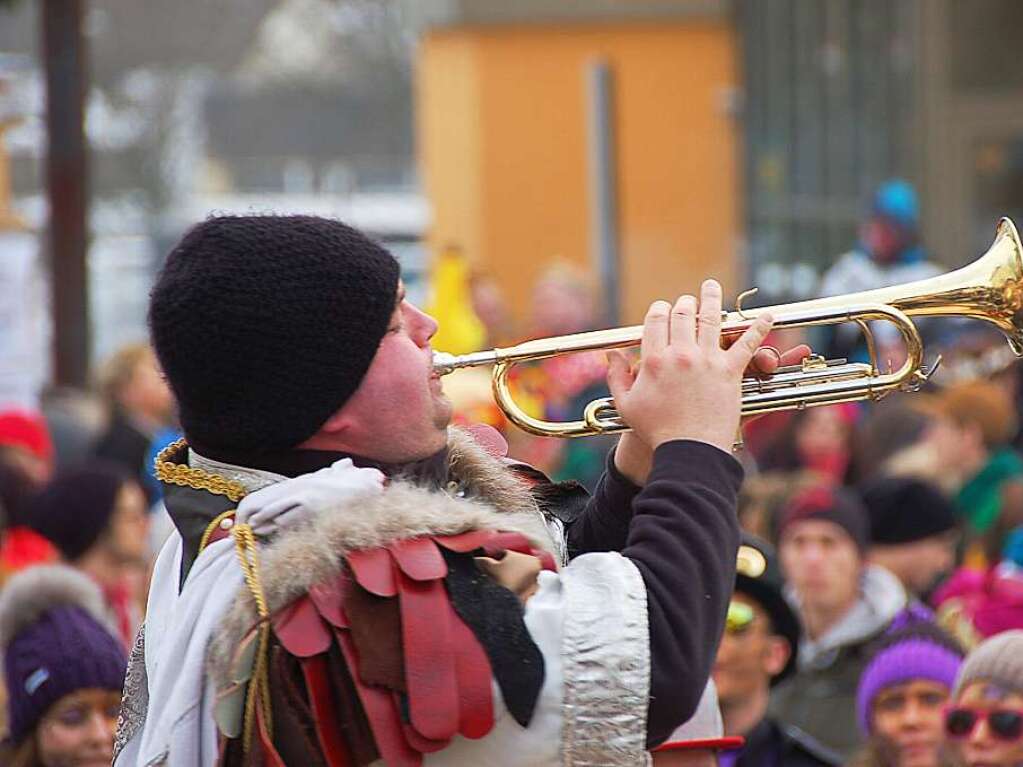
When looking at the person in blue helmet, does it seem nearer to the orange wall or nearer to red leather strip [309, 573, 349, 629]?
the orange wall

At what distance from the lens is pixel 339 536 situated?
2.45 m

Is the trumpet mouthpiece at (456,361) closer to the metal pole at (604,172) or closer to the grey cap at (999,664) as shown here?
the grey cap at (999,664)

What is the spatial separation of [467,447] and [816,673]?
3.11m

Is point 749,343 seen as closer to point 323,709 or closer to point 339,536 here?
point 339,536

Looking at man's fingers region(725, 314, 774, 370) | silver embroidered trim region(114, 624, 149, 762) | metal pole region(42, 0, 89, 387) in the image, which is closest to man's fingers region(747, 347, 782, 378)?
man's fingers region(725, 314, 774, 370)

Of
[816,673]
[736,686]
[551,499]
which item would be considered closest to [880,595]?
[816,673]

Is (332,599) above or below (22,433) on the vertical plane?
above

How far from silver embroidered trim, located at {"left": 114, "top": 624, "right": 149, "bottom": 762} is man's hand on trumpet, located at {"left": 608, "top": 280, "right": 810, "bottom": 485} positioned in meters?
0.71

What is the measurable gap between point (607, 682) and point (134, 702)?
27.8 inches

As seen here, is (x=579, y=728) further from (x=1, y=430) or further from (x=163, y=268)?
(x=1, y=430)

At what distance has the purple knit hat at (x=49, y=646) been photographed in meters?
4.17

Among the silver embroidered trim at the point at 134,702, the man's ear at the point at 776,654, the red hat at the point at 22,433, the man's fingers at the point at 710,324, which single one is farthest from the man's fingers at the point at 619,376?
the red hat at the point at 22,433

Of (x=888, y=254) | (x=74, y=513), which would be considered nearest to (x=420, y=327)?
(x=74, y=513)

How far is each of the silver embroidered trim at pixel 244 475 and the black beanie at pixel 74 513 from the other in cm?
361
